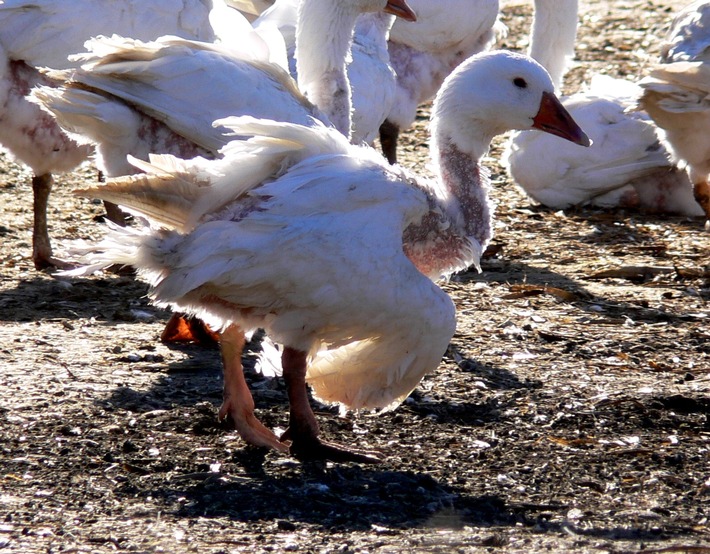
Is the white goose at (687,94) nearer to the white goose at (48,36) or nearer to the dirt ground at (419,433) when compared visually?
the dirt ground at (419,433)

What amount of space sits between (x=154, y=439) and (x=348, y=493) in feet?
2.90

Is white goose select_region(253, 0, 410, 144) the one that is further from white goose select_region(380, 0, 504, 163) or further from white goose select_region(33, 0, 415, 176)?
white goose select_region(33, 0, 415, 176)

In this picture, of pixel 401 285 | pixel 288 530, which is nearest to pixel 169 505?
pixel 288 530

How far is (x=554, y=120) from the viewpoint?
4.95 metres

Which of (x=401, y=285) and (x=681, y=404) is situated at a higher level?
(x=401, y=285)

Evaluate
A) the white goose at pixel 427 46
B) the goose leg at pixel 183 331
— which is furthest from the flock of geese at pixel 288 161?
the white goose at pixel 427 46

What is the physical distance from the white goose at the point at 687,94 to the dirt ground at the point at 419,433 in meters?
0.90

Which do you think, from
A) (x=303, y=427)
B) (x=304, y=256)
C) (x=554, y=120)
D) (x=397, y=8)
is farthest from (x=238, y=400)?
(x=397, y=8)

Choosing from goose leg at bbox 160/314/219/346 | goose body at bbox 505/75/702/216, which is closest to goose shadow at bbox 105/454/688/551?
goose leg at bbox 160/314/219/346

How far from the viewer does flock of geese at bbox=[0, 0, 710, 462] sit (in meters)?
4.11

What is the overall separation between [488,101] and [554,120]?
1.23ft

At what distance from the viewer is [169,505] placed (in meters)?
3.91

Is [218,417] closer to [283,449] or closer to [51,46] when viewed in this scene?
[283,449]

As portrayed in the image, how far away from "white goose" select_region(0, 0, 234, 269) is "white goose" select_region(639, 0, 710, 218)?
9.09 ft
